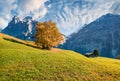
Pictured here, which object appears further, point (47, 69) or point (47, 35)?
point (47, 35)

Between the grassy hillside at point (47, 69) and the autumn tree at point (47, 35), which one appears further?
the autumn tree at point (47, 35)

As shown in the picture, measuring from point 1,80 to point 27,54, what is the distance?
15.2m

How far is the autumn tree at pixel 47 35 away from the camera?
8788 cm

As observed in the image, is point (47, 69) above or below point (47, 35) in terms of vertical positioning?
below

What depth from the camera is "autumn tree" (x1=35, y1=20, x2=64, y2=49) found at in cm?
8788

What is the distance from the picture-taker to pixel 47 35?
289 feet

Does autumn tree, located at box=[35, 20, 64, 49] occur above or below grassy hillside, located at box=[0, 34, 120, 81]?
above

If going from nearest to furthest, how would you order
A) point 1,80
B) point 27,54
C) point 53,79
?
point 1,80 → point 53,79 → point 27,54

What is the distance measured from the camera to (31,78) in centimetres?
4447

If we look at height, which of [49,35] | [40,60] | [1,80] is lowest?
[1,80]

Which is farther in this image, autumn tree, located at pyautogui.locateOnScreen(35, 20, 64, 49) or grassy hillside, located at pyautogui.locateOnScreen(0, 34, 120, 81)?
autumn tree, located at pyautogui.locateOnScreen(35, 20, 64, 49)

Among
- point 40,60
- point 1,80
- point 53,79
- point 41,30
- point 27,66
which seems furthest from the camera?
point 41,30

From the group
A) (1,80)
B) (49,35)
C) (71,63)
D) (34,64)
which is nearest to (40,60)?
(34,64)

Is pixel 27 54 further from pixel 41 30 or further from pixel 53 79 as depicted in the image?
pixel 41 30
